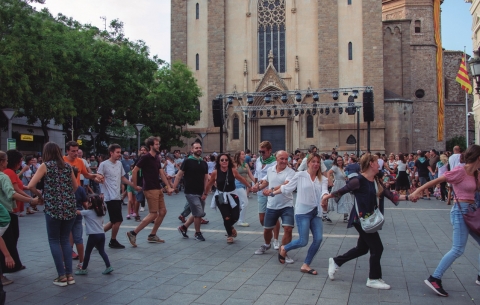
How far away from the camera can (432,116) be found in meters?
42.3

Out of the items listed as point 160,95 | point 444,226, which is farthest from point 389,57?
point 444,226

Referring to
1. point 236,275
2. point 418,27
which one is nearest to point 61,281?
point 236,275

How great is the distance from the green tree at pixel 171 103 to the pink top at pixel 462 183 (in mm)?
28750

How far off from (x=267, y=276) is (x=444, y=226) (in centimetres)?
621

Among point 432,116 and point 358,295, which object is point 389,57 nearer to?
point 432,116

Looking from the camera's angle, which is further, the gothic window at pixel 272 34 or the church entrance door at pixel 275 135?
the church entrance door at pixel 275 135

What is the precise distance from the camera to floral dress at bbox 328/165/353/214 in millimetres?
10805

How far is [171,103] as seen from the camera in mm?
33531

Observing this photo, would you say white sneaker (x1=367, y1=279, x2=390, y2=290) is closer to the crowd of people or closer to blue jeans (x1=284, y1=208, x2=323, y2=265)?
the crowd of people

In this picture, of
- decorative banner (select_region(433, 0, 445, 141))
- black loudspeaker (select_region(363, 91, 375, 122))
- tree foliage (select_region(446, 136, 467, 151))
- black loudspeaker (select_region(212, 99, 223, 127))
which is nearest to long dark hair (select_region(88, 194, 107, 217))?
black loudspeaker (select_region(363, 91, 375, 122))

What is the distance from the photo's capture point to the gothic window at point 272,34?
121 ft

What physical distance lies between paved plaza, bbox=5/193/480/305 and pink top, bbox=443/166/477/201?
1148mm

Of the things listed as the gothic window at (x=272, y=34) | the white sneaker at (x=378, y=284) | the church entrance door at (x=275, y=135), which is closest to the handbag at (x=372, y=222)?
the white sneaker at (x=378, y=284)

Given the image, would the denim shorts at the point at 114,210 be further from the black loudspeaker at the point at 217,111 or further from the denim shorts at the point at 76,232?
the black loudspeaker at the point at 217,111
